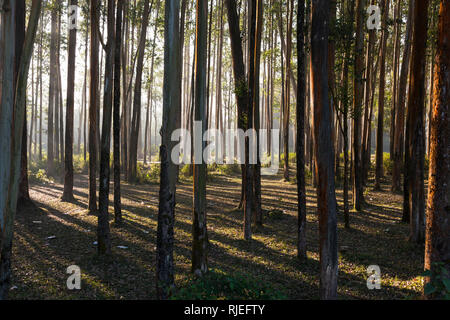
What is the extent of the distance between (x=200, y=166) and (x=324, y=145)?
80.8 inches

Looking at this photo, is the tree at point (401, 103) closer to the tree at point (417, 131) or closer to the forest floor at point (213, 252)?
the forest floor at point (213, 252)

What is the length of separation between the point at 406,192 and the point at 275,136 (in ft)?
114

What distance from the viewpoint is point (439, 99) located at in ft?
14.3

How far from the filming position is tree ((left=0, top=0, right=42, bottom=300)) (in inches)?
171

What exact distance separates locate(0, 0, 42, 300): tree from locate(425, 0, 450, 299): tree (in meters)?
5.54

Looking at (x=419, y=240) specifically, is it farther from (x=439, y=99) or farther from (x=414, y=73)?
(x=439, y=99)

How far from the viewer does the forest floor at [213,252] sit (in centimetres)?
544

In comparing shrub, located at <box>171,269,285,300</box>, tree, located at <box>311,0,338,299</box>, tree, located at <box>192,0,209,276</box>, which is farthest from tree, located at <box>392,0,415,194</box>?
shrub, located at <box>171,269,285,300</box>

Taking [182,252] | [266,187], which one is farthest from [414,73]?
[266,187]

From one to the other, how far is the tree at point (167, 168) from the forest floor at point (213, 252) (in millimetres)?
895

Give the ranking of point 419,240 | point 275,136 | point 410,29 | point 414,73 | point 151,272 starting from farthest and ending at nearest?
point 275,136 < point 410,29 < point 419,240 < point 414,73 < point 151,272

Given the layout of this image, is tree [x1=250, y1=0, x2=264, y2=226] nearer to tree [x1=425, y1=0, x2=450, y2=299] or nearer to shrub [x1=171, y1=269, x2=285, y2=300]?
tree [x1=425, y1=0, x2=450, y2=299]

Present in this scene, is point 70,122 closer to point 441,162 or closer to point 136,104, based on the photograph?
point 136,104

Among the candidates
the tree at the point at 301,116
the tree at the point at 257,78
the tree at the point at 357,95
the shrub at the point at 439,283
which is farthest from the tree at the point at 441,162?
the tree at the point at 357,95
